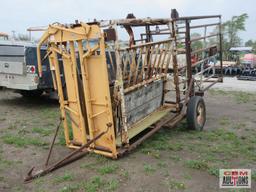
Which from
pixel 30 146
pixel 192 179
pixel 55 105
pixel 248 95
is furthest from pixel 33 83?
pixel 248 95

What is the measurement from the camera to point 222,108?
25.4 ft

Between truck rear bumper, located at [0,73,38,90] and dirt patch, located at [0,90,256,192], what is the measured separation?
3.69 ft

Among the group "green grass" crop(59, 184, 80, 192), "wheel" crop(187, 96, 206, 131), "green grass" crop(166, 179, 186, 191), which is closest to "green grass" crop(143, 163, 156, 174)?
"green grass" crop(166, 179, 186, 191)

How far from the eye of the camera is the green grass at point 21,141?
515cm

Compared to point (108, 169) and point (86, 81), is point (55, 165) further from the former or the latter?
point (86, 81)

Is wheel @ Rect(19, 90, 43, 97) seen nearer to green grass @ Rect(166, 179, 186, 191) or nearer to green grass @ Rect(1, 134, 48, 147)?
green grass @ Rect(1, 134, 48, 147)

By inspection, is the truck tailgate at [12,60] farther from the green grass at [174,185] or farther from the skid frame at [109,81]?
the green grass at [174,185]

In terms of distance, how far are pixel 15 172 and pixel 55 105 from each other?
452 centimetres

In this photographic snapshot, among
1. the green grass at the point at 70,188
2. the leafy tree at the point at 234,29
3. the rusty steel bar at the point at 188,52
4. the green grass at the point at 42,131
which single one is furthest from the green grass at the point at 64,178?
the leafy tree at the point at 234,29

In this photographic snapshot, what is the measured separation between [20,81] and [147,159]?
4.84 metres

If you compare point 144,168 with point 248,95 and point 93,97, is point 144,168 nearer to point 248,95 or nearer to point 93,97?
point 93,97

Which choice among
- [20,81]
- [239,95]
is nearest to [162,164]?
[20,81]

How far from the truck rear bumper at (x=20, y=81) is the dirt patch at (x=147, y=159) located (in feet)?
3.69

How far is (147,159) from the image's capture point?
4.31m
